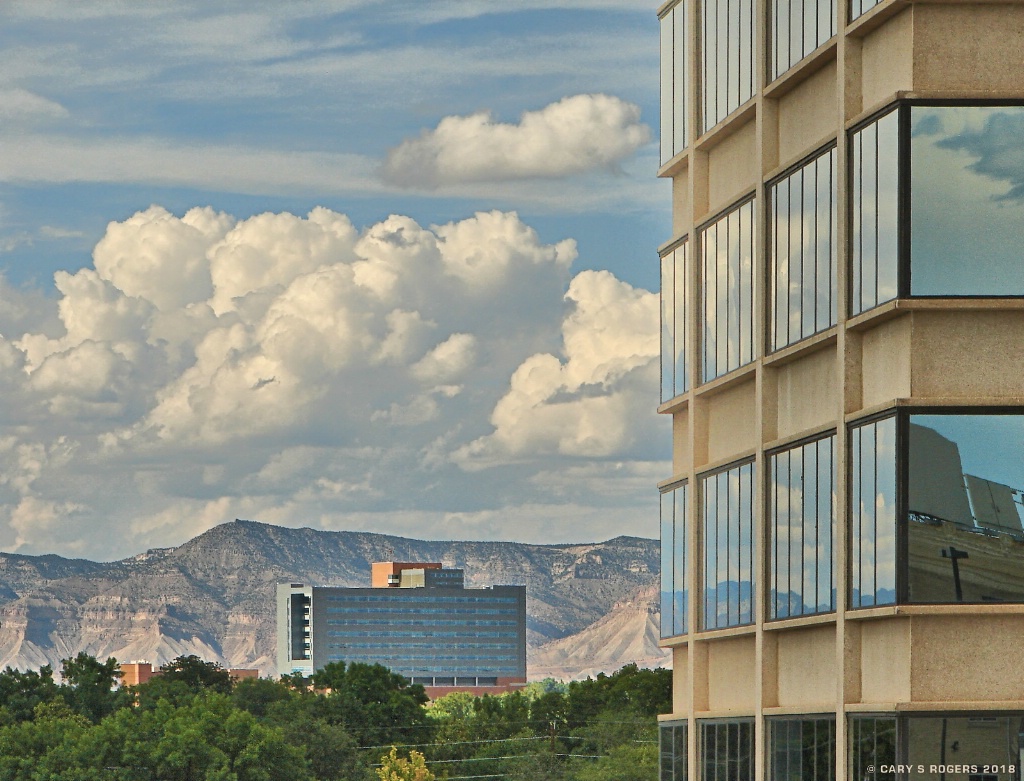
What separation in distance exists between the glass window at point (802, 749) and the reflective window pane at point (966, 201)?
889 cm

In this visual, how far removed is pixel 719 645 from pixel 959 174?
48.1ft

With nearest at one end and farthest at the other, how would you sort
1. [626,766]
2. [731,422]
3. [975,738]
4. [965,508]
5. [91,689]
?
[975,738] → [965,508] → [731,422] → [626,766] → [91,689]

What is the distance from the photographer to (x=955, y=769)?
32.6 meters

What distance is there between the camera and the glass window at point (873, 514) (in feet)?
110

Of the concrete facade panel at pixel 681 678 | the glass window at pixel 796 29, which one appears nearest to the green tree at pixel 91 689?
the concrete facade panel at pixel 681 678

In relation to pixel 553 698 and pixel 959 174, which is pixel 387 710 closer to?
pixel 553 698

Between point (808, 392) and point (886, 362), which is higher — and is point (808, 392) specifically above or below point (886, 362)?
below

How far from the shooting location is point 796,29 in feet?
128

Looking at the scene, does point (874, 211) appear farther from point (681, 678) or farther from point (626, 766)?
point (626, 766)

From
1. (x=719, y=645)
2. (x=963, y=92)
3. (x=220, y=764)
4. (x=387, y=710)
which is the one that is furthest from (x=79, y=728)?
(x=963, y=92)

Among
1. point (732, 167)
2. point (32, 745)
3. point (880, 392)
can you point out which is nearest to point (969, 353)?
point (880, 392)

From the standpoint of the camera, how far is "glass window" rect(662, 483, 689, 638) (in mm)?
46406

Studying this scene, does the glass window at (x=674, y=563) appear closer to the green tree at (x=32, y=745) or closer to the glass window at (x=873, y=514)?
the glass window at (x=873, y=514)

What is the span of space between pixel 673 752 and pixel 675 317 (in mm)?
11047
